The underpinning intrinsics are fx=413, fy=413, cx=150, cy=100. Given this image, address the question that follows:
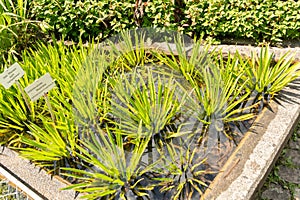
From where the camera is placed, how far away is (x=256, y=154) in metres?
2.04

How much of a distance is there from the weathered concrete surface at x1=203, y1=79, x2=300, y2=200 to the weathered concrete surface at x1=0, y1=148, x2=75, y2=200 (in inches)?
27.6

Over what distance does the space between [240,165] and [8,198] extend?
4.30 ft

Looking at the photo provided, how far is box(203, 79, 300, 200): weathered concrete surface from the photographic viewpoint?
1899mm

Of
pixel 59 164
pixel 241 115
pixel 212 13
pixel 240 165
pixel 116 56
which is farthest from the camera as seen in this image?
pixel 212 13

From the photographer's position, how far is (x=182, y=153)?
2.12 m

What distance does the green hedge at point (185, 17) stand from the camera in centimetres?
298

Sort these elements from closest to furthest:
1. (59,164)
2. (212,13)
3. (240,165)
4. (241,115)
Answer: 1. (240,165)
2. (59,164)
3. (241,115)
4. (212,13)

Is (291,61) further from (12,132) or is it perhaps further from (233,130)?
(12,132)

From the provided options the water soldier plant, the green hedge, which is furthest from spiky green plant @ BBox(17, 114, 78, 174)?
the green hedge

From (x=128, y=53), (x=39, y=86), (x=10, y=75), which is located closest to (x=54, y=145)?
(x=39, y=86)

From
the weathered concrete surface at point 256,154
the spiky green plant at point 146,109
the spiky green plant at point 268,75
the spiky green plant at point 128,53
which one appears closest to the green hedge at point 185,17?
the spiky green plant at point 128,53

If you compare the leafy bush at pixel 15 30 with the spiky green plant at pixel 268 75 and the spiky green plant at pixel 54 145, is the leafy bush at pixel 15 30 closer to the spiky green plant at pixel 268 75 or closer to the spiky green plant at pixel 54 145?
the spiky green plant at pixel 54 145

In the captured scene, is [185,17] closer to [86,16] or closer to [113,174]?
[86,16]

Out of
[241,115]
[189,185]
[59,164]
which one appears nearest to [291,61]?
[241,115]
